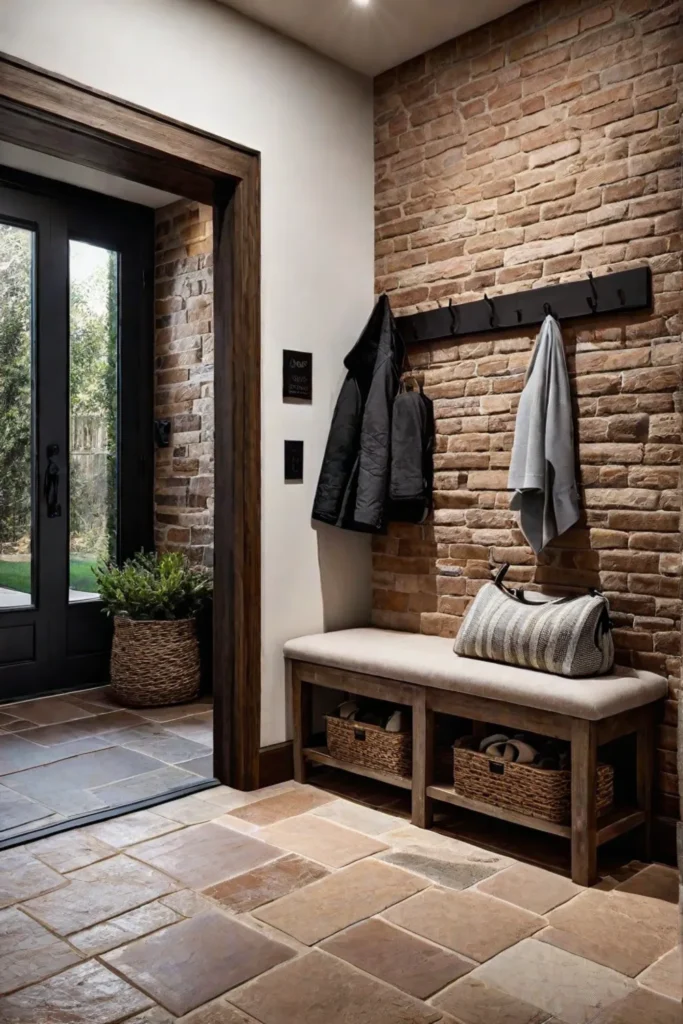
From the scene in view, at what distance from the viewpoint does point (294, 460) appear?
355 cm

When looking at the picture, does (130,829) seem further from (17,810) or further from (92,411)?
(92,411)

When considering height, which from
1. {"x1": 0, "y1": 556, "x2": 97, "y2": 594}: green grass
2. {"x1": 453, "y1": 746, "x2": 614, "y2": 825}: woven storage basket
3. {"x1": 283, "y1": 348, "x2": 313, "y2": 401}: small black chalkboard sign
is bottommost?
{"x1": 453, "y1": 746, "x2": 614, "y2": 825}: woven storage basket

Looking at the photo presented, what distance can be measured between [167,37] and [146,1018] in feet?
9.86

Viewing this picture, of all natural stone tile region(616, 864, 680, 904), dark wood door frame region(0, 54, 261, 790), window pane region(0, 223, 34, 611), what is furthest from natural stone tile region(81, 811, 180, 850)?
window pane region(0, 223, 34, 611)

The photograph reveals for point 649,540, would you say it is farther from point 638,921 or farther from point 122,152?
point 122,152

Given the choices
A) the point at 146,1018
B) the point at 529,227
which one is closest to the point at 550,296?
the point at 529,227

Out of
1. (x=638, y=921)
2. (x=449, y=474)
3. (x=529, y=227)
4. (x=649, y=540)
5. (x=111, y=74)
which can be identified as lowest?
(x=638, y=921)

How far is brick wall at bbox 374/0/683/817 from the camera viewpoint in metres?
2.91

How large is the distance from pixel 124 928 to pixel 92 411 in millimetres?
3358

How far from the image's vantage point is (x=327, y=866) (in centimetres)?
272

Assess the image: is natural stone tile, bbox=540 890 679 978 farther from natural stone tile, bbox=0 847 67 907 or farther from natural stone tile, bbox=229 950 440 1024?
natural stone tile, bbox=0 847 67 907

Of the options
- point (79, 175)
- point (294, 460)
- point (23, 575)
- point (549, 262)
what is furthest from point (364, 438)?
point (79, 175)

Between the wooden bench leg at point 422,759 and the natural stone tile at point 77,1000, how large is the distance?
4.14 ft

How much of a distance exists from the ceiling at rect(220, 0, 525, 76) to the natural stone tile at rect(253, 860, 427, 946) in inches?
118
